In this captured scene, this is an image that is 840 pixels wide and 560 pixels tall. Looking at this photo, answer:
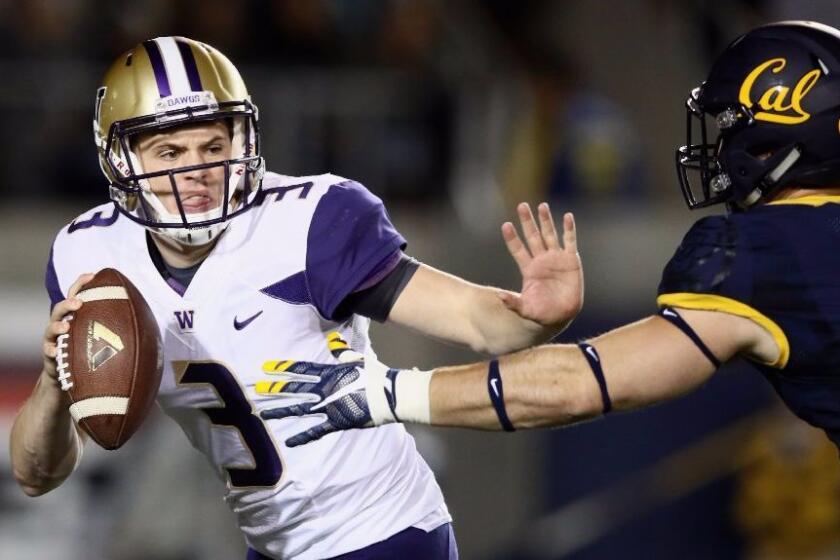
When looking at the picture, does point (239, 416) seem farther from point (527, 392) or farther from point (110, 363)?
point (527, 392)

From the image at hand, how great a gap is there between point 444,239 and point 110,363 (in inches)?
118

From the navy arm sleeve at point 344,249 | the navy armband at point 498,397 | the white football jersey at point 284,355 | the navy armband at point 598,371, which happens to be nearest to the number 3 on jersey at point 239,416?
the white football jersey at point 284,355

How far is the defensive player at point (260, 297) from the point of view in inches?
109

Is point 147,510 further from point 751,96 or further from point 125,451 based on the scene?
point 751,96

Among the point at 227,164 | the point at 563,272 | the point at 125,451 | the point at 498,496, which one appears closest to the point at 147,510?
the point at 125,451

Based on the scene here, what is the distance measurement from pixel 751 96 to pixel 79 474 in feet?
11.0

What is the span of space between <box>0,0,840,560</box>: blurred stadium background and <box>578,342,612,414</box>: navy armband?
302 cm

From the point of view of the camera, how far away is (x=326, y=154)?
5.73 meters

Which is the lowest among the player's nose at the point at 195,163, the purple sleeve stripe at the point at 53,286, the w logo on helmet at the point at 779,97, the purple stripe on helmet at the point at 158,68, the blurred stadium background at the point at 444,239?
the blurred stadium background at the point at 444,239

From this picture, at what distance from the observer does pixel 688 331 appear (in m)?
2.44

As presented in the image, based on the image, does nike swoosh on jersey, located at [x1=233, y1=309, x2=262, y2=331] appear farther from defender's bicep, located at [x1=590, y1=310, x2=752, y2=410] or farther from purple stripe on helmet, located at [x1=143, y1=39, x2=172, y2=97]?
defender's bicep, located at [x1=590, y1=310, x2=752, y2=410]

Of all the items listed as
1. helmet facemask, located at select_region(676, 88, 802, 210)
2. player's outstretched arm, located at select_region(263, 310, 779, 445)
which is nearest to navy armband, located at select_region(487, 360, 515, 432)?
player's outstretched arm, located at select_region(263, 310, 779, 445)

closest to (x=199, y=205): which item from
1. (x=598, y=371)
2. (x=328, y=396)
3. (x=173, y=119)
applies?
(x=173, y=119)

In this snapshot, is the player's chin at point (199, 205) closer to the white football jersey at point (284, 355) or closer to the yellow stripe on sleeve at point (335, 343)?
the white football jersey at point (284, 355)
